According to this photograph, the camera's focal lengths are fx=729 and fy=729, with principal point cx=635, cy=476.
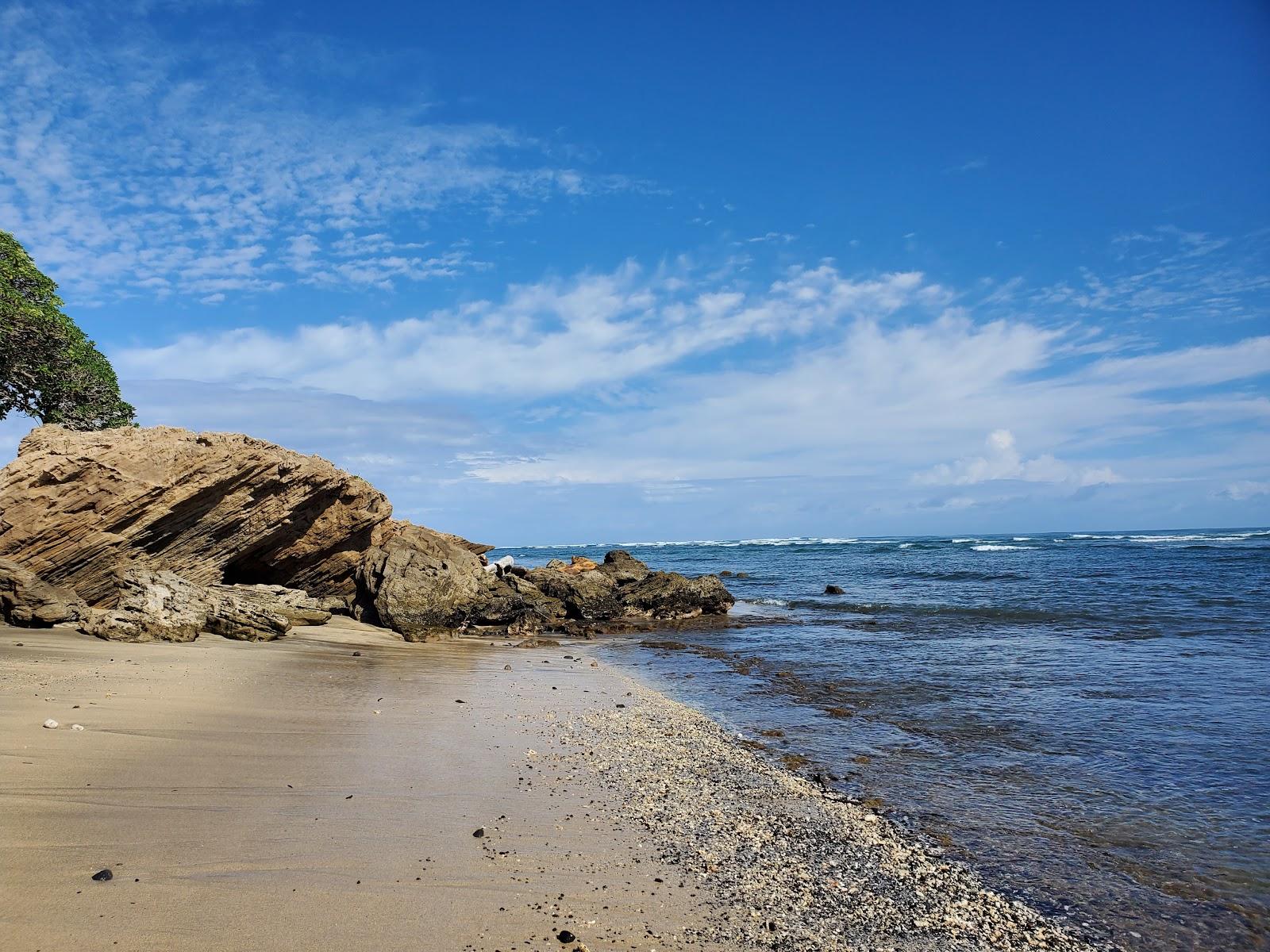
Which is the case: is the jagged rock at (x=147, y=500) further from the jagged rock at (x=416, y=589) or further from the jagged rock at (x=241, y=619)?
the jagged rock at (x=416, y=589)

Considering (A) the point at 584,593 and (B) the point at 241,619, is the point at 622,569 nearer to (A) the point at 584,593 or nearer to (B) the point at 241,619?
(A) the point at 584,593

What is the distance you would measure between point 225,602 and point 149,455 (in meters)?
3.19

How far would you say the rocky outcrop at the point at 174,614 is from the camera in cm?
1233

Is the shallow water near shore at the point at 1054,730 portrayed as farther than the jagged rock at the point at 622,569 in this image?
No

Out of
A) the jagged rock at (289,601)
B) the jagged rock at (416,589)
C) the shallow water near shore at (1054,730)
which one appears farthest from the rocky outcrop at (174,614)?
the shallow water near shore at (1054,730)

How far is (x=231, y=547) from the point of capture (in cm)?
1669

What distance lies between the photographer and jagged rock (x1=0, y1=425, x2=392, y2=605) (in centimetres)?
1325

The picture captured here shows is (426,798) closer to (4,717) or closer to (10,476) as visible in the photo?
(4,717)

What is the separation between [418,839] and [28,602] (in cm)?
1165

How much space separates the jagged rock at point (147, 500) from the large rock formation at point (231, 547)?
0.09ft

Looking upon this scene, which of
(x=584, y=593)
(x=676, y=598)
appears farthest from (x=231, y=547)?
(x=676, y=598)

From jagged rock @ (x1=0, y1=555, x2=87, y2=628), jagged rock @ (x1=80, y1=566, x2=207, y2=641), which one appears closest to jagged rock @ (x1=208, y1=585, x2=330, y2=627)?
jagged rock @ (x1=80, y1=566, x2=207, y2=641)

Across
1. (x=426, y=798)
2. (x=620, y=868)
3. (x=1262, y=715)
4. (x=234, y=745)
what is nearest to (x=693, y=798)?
(x=620, y=868)

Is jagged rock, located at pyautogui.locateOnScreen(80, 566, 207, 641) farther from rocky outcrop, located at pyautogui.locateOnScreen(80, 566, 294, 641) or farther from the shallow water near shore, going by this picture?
the shallow water near shore
